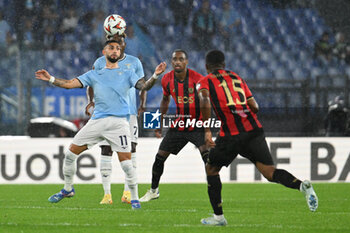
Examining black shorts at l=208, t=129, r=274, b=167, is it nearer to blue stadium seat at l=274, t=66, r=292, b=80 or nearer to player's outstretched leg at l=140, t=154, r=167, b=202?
player's outstretched leg at l=140, t=154, r=167, b=202

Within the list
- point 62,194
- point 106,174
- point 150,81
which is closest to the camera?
point 150,81

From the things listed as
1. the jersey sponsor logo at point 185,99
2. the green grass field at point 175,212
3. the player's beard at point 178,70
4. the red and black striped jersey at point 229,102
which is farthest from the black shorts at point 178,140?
the red and black striped jersey at point 229,102

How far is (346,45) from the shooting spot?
1317 centimetres

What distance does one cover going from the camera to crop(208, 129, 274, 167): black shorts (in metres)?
5.58

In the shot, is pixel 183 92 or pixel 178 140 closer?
pixel 178 140

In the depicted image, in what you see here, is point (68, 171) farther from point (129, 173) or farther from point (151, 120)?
point (151, 120)

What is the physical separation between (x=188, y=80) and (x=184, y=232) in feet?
10.9

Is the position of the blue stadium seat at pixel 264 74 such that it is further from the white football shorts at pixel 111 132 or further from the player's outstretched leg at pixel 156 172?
the white football shorts at pixel 111 132

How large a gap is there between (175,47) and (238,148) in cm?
737

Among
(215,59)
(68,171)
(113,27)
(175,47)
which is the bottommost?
(68,171)

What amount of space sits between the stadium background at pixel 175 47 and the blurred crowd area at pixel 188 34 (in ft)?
0.06

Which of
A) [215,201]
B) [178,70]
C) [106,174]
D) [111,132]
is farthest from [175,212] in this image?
[178,70]

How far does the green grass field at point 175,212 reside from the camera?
5.57 meters

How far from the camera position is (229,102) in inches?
223
